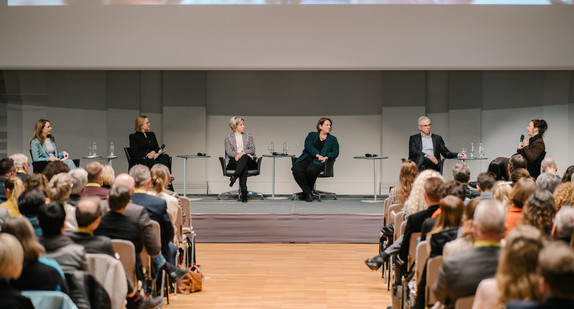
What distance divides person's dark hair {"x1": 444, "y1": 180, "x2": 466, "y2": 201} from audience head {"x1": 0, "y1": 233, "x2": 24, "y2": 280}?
2.76 m

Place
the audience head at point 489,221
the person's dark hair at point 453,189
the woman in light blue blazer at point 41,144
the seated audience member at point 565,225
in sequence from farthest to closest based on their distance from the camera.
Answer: the woman in light blue blazer at point 41,144 → the person's dark hair at point 453,189 → the seated audience member at point 565,225 → the audience head at point 489,221

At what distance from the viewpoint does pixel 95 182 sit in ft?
18.9

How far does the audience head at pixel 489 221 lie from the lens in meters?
3.11

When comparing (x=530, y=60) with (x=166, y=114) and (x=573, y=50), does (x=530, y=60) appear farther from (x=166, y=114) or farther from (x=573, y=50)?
(x=166, y=114)

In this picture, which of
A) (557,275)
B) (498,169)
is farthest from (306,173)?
(557,275)

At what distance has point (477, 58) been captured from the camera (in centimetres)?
1070

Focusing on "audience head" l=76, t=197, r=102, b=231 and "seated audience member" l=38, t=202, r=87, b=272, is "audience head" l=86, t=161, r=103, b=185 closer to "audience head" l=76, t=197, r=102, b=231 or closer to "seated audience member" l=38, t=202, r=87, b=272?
"audience head" l=76, t=197, r=102, b=231

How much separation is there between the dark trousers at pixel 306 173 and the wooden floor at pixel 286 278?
2.20 m

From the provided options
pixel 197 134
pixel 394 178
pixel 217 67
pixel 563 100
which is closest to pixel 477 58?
pixel 563 100

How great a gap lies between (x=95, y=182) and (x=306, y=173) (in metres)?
5.20

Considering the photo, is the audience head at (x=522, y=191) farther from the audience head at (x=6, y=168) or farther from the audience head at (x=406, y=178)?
the audience head at (x=6, y=168)

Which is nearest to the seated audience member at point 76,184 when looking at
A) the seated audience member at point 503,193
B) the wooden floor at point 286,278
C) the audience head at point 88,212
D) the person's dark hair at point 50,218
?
the wooden floor at point 286,278

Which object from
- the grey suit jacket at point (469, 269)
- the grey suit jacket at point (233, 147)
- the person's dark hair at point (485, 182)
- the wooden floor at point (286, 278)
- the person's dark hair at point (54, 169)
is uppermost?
the grey suit jacket at point (233, 147)

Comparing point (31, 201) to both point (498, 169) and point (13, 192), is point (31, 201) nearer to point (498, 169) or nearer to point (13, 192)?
point (13, 192)
